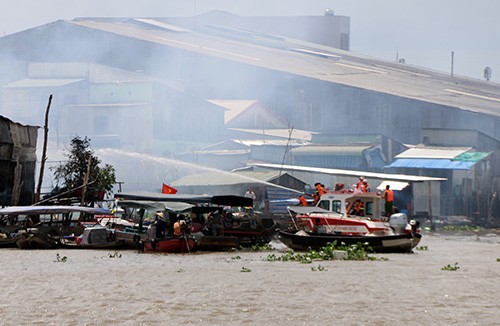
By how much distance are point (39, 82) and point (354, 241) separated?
4747 centimetres

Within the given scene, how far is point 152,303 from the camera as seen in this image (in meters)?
19.3

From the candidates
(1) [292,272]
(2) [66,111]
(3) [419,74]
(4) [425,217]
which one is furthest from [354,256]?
(3) [419,74]

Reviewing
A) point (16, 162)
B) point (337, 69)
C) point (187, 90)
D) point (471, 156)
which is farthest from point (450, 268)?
point (337, 69)

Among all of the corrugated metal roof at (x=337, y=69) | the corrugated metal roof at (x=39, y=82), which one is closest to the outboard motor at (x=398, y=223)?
the corrugated metal roof at (x=337, y=69)

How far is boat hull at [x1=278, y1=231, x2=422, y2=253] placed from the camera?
3055cm

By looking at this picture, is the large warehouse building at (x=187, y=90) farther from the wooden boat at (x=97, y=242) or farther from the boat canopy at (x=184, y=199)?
the wooden boat at (x=97, y=242)

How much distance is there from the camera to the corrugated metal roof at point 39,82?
72.9 metres

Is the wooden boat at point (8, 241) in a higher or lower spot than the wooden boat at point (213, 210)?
lower

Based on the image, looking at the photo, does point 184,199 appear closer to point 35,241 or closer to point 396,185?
point 35,241

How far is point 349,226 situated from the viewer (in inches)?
1226

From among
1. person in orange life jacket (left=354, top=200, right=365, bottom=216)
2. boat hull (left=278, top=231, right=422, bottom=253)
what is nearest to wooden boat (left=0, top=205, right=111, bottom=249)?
boat hull (left=278, top=231, right=422, bottom=253)

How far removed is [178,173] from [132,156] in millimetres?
4036

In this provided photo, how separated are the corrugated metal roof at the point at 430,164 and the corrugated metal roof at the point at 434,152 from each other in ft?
1.69

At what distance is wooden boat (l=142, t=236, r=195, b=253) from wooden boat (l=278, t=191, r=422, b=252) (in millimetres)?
→ 2735
